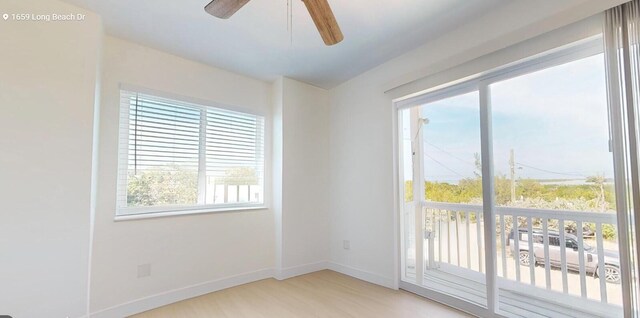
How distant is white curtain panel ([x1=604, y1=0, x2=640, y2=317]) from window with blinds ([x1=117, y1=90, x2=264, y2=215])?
124 inches

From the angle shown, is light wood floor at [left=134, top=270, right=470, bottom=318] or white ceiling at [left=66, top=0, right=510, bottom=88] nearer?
white ceiling at [left=66, top=0, right=510, bottom=88]

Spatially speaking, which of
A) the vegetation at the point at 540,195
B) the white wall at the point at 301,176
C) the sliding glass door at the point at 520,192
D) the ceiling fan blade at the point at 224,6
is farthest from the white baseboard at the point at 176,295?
the ceiling fan blade at the point at 224,6

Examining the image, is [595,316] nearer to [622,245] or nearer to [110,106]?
[622,245]

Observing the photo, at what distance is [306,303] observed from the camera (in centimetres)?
258

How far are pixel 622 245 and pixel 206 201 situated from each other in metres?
3.32

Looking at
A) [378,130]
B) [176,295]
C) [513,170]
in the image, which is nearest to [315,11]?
[378,130]

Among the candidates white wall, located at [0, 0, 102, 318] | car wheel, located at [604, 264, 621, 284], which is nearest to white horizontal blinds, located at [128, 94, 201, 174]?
white wall, located at [0, 0, 102, 318]

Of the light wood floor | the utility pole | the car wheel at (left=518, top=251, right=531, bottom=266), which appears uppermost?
the utility pole

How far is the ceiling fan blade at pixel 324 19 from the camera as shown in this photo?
1.44 meters

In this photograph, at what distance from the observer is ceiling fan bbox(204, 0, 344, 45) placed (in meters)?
1.43

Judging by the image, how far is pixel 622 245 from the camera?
1.59 meters

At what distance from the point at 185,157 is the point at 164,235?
794 millimetres

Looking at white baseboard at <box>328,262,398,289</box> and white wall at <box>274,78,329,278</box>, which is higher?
white wall at <box>274,78,329,278</box>

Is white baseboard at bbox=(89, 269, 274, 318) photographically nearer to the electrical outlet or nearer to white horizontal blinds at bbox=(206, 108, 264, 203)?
the electrical outlet
